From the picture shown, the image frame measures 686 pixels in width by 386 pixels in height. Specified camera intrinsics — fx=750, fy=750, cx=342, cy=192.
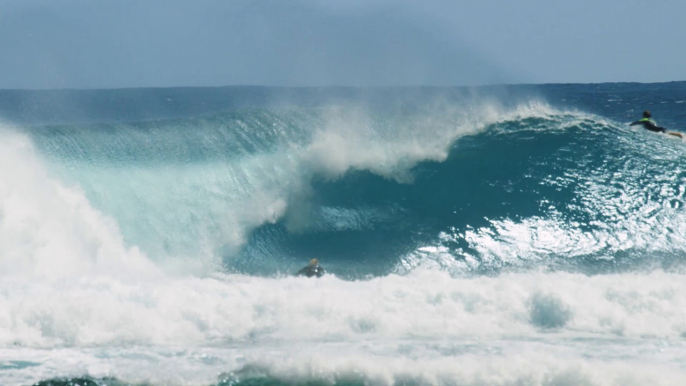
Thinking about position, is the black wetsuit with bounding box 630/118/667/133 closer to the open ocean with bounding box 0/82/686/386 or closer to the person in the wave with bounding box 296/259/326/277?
the open ocean with bounding box 0/82/686/386

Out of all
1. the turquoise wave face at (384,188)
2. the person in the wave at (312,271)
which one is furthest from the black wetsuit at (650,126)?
the person in the wave at (312,271)

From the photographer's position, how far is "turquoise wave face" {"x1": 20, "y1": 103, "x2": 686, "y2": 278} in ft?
47.1

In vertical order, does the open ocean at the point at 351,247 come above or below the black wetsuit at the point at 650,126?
below

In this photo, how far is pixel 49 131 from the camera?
1689cm

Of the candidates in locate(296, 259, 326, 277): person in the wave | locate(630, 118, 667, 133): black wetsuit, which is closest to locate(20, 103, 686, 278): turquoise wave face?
locate(630, 118, 667, 133): black wetsuit

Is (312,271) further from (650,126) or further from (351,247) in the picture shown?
(650,126)

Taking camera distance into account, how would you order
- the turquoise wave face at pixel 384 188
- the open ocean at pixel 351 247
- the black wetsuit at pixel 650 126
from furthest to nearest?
the black wetsuit at pixel 650 126, the turquoise wave face at pixel 384 188, the open ocean at pixel 351 247

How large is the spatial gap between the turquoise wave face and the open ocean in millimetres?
50

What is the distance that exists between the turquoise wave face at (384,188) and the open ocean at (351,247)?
0.05 m

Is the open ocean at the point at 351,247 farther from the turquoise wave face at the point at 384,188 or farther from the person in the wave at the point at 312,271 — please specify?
the person in the wave at the point at 312,271

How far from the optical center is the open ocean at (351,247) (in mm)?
8766

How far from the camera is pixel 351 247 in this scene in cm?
1486

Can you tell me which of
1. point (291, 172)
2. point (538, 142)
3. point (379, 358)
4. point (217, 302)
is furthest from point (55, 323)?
point (538, 142)

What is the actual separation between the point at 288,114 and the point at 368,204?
3.62 meters
